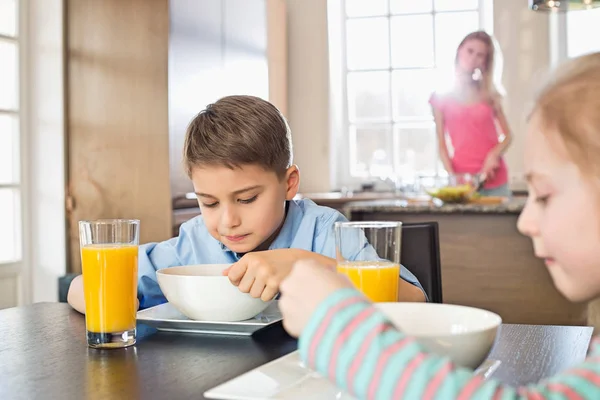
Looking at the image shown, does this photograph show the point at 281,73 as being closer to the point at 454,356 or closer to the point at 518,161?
the point at 518,161

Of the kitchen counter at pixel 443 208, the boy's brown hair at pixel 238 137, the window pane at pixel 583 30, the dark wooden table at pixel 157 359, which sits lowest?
the dark wooden table at pixel 157 359

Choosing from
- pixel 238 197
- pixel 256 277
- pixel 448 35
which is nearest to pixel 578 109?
pixel 256 277

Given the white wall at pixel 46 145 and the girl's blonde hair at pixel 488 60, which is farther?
the girl's blonde hair at pixel 488 60

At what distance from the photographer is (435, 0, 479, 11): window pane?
557 centimetres

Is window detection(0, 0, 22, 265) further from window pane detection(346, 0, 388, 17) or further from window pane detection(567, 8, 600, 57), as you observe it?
window pane detection(567, 8, 600, 57)

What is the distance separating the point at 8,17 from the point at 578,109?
3133 mm

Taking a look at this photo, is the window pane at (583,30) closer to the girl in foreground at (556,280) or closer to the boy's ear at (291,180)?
the boy's ear at (291,180)

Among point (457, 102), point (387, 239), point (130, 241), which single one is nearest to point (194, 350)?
point (130, 241)

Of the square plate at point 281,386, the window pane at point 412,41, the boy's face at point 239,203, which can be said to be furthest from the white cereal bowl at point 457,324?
the window pane at point 412,41

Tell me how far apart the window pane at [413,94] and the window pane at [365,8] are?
0.50 metres

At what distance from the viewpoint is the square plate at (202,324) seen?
1.05 meters

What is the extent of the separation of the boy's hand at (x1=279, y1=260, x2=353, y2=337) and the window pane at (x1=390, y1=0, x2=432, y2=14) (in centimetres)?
527

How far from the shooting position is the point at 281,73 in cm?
557

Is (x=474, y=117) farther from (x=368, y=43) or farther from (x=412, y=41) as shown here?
(x=368, y=43)
